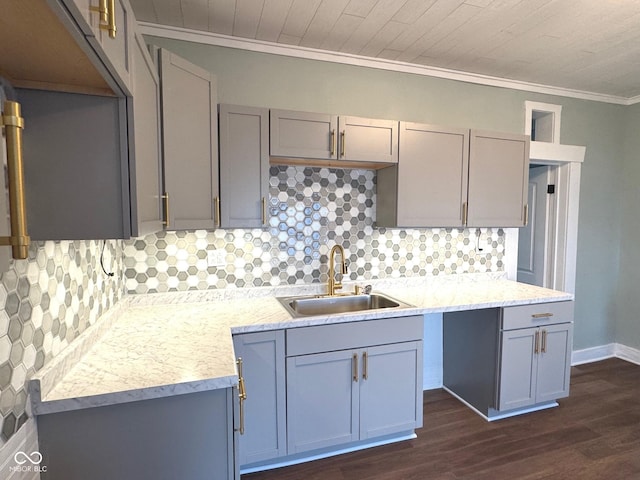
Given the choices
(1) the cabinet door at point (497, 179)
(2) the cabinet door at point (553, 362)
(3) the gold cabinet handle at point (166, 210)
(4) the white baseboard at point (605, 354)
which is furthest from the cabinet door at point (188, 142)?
(4) the white baseboard at point (605, 354)

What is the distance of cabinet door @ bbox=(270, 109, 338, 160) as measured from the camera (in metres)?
2.00

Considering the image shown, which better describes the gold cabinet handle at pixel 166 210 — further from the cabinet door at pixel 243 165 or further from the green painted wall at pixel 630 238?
the green painted wall at pixel 630 238

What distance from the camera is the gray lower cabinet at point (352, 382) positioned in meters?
1.88

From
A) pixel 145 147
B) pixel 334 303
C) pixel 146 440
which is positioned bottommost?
pixel 146 440

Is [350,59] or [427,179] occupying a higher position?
[350,59]

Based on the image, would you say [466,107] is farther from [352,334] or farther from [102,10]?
[102,10]

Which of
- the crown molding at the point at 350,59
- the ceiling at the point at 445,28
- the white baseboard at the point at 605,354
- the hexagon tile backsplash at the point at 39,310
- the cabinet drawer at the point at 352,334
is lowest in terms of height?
the white baseboard at the point at 605,354

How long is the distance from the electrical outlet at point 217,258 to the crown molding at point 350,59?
4.37 ft

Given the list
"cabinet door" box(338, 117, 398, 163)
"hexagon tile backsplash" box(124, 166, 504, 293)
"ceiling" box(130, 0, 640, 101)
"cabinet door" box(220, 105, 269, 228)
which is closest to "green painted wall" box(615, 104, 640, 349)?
"ceiling" box(130, 0, 640, 101)

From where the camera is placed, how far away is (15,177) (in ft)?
2.08

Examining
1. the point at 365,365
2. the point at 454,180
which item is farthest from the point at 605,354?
the point at 365,365

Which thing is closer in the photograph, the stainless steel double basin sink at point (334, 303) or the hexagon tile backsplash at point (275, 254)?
the hexagon tile backsplash at point (275, 254)

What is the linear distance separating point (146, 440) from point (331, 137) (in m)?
1.74

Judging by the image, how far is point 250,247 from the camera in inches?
91.0
